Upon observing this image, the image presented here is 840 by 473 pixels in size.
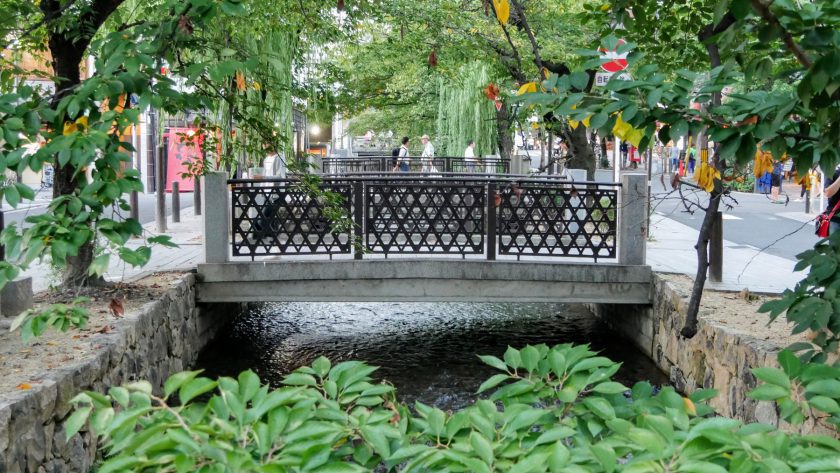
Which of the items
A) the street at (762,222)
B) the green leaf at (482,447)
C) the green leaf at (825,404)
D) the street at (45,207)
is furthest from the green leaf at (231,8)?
the street at (45,207)

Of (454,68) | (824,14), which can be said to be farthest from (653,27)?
(454,68)

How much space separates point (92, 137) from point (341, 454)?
2344mm

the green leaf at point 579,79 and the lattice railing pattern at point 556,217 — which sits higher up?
the green leaf at point 579,79

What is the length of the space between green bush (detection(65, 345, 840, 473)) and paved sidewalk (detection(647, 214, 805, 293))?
6.55 meters

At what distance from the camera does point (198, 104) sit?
498 centimetres

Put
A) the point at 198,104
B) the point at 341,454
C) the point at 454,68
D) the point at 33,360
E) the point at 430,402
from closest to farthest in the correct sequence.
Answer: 1. the point at 341,454
2. the point at 198,104
3. the point at 33,360
4. the point at 430,402
5. the point at 454,68

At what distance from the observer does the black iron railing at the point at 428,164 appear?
938 inches

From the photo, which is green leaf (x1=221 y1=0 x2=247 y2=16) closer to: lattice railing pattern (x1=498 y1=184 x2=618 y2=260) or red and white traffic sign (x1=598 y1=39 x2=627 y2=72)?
red and white traffic sign (x1=598 y1=39 x2=627 y2=72)

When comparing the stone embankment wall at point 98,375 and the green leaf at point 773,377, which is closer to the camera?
the green leaf at point 773,377

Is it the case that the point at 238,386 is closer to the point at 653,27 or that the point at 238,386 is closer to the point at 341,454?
the point at 341,454

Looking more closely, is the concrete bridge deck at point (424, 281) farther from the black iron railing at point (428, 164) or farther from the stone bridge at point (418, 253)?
the black iron railing at point (428, 164)

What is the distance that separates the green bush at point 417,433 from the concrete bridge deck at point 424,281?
26.9 ft

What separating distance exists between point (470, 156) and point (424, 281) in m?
14.9

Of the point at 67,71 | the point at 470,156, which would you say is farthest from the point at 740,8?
the point at 470,156
